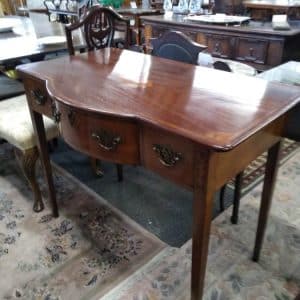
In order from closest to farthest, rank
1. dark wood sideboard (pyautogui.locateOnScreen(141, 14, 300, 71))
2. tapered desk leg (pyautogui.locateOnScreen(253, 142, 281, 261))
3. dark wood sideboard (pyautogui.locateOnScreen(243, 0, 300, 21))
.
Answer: tapered desk leg (pyautogui.locateOnScreen(253, 142, 281, 261))
dark wood sideboard (pyautogui.locateOnScreen(141, 14, 300, 71))
dark wood sideboard (pyautogui.locateOnScreen(243, 0, 300, 21))

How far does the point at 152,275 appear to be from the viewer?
1.35m

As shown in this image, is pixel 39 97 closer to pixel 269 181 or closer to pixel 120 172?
pixel 120 172

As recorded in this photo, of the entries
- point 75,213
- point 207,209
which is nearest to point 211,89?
point 207,209

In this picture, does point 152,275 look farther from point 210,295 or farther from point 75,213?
point 75,213

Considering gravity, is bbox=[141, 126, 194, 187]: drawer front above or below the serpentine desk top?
below

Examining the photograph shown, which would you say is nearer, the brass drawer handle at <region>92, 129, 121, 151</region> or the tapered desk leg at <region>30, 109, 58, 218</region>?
the brass drawer handle at <region>92, 129, 121, 151</region>

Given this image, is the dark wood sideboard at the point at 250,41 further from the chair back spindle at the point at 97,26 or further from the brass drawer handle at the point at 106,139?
the brass drawer handle at the point at 106,139

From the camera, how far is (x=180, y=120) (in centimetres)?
83

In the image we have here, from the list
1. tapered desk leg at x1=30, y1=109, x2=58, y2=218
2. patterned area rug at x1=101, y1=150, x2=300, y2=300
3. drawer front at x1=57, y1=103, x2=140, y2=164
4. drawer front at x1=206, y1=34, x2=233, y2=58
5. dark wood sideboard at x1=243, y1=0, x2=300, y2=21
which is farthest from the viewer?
dark wood sideboard at x1=243, y1=0, x2=300, y2=21

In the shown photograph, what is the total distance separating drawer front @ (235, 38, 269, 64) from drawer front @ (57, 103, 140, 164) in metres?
1.51

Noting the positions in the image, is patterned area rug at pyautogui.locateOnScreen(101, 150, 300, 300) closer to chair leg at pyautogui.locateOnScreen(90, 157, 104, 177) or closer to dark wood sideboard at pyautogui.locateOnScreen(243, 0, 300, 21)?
chair leg at pyautogui.locateOnScreen(90, 157, 104, 177)

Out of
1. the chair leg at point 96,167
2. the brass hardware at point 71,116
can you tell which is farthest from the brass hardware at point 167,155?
the chair leg at point 96,167

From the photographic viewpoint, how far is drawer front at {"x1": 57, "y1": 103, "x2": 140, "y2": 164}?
3.08ft

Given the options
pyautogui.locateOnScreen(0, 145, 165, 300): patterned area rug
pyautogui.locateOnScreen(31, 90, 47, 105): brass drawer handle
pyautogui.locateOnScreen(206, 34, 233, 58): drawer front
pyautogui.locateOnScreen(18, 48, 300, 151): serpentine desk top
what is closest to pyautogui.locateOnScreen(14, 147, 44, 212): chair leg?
pyautogui.locateOnScreen(0, 145, 165, 300): patterned area rug
